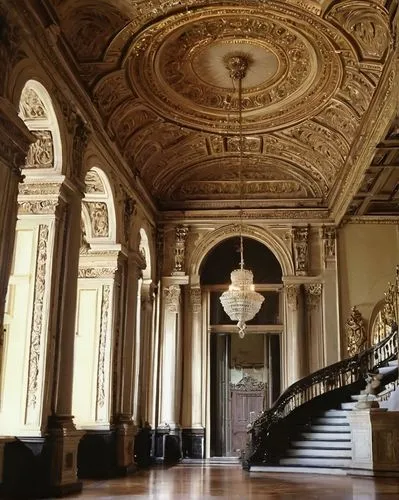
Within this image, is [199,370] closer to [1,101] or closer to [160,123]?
[160,123]

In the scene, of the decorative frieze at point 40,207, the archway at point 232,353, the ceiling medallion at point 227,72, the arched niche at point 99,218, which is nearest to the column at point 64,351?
the decorative frieze at point 40,207

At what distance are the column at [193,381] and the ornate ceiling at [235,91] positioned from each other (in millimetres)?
2472

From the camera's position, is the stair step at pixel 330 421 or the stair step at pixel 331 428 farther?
the stair step at pixel 330 421

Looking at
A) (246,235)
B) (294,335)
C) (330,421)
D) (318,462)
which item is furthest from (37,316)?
(246,235)

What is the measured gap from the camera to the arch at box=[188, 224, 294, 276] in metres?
15.4

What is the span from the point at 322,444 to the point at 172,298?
17.3 ft

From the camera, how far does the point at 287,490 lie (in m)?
8.05

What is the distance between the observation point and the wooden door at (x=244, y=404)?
16.4m

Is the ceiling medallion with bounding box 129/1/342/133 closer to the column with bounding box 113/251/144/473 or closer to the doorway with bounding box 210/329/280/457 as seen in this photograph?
the column with bounding box 113/251/144/473

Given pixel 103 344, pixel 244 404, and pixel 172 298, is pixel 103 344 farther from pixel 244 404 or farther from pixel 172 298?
pixel 244 404

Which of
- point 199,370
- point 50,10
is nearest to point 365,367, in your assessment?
point 199,370

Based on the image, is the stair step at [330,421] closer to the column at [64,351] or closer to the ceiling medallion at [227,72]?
the column at [64,351]

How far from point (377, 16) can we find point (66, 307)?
5797 mm

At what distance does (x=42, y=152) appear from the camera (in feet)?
29.9
